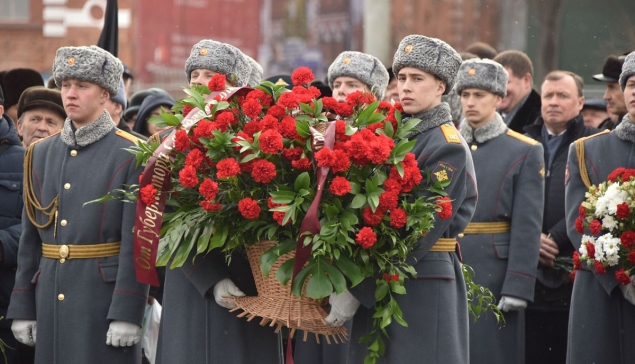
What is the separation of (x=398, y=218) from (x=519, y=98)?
443cm

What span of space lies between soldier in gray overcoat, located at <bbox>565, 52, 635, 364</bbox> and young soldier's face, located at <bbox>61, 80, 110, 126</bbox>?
2.83m

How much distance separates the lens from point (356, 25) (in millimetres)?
45000

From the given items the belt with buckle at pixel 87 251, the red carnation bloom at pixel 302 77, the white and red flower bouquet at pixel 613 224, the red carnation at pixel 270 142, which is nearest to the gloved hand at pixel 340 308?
the red carnation at pixel 270 142

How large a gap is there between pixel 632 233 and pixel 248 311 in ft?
7.10

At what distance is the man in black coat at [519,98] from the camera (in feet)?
29.8

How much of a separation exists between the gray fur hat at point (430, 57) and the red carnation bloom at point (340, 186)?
1.03m

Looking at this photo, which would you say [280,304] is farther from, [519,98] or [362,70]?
[519,98]

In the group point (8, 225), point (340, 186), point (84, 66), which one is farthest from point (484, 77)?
point (8, 225)

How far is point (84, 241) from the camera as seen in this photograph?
6.06 metres

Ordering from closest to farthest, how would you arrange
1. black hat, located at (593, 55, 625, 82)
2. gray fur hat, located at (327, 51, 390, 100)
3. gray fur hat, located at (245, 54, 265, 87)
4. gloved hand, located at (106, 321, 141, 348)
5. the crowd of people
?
→ the crowd of people
gloved hand, located at (106, 321, 141, 348)
gray fur hat, located at (327, 51, 390, 100)
gray fur hat, located at (245, 54, 265, 87)
black hat, located at (593, 55, 625, 82)

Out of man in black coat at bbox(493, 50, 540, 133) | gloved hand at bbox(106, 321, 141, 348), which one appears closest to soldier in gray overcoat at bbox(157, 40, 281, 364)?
gloved hand at bbox(106, 321, 141, 348)

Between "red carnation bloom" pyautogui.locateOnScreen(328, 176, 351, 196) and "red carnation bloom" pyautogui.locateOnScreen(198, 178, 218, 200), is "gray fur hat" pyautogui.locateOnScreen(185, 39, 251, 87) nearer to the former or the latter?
A: "red carnation bloom" pyautogui.locateOnScreen(198, 178, 218, 200)

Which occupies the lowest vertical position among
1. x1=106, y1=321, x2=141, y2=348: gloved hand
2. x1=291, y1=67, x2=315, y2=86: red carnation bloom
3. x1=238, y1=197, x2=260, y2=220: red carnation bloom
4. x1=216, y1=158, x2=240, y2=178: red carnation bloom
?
x1=106, y1=321, x2=141, y2=348: gloved hand

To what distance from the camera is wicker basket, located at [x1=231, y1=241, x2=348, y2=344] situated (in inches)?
204
